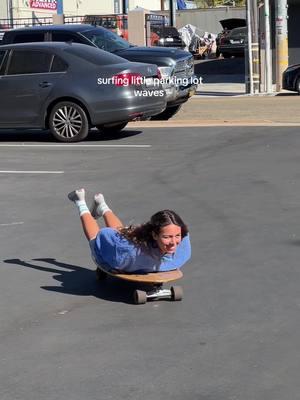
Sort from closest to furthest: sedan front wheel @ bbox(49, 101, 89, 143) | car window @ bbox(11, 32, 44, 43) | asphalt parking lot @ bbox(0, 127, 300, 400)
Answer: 1. asphalt parking lot @ bbox(0, 127, 300, 400)
2. sedan front wheel @ bbox(49, 101, 89, 143)
3. car window @ bbox(11, 32, 44, 43)

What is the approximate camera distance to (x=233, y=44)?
43.5 meters

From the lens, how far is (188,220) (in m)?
8.30

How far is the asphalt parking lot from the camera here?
4.58 meters

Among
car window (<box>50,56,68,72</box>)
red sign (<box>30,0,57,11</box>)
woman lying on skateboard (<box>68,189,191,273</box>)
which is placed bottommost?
woman lying on skateboard (<box>68,189,191,273</box>)

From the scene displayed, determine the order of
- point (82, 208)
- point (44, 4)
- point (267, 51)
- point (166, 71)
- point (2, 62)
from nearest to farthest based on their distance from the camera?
1. point (82, 208)
2. point (2, 62)
3. point (166, 71)
4. point (267, 51)
5. point (44, 4)

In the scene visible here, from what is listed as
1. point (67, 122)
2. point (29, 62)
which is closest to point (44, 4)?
point (29, 62)

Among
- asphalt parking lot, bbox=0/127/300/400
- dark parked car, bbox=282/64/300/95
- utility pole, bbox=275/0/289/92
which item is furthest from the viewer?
utility pole, bbox=275/0/289/92

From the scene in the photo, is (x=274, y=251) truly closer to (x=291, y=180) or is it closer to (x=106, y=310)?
(x=106, y=310)

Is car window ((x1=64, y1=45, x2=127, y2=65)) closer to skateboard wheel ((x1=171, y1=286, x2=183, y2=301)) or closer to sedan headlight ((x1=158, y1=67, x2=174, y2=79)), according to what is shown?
sedan headlight ((x1=158, y1=67, x2=174, y2=79))

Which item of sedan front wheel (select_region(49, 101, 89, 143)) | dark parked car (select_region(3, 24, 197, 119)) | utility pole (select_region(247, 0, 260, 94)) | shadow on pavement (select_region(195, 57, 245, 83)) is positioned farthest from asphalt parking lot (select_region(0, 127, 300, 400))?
shadow on pavement (select_region(195, 57, 245, 83))

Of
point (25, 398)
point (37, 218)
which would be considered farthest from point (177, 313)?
point (37, 218)

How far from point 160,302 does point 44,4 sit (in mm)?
42024

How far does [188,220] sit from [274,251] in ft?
4.57

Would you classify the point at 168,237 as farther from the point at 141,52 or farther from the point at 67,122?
the point at 141,52
